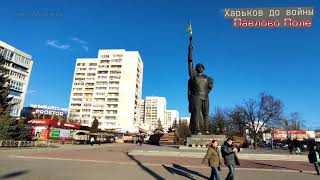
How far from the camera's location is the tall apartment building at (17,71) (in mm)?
65312

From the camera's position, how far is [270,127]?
59.1m

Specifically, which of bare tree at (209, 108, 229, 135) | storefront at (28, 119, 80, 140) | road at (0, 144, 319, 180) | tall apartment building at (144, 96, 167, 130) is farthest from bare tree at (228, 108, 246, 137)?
tall apartment building at (144, 96, 167, 130)

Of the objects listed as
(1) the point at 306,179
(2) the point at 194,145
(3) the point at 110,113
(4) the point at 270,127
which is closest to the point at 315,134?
(4) the point at 270,127

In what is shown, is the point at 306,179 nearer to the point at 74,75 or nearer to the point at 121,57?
the point at 121,57

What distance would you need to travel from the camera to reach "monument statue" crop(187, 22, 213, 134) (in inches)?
922

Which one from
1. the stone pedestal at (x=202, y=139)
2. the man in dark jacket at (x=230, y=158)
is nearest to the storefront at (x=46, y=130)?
the stone pedestal at (x=202, y=139)

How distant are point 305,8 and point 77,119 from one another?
98354 millimetres

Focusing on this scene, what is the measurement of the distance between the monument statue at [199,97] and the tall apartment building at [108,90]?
80163 mm

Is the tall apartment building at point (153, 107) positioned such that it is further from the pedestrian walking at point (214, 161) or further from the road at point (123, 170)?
the pedestrian walking at point (214, 161)

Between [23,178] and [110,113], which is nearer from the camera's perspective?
[23,178]

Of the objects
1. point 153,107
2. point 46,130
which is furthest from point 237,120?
point 153,107

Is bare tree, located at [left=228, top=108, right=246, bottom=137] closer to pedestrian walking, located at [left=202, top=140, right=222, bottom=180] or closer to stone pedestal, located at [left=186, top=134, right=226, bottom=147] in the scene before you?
stone pedestal, located at [left=186, top=134, right=226, bottom=147]

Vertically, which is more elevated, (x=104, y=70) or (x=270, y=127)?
(x=104, y=70)

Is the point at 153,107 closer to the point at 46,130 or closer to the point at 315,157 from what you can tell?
the point at 46,130
